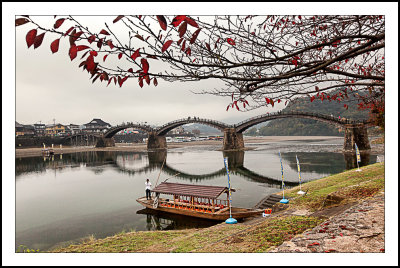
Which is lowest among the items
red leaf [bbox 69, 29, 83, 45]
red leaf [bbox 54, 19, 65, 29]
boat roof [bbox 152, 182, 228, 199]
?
boat roof [bbox 152, 182, 228, 199]

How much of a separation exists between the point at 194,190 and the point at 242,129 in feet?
135

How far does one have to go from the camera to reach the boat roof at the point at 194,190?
9.97 meters

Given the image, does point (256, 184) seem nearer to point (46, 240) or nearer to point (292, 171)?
point (292, 171)

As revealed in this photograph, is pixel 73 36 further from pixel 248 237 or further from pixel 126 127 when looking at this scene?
pixel 126 127

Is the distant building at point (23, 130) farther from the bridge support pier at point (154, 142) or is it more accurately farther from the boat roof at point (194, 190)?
the boat roof at point (194, 190)

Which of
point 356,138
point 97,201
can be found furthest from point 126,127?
point 356,138

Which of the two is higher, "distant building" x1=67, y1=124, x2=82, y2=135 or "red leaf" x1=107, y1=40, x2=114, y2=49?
"distant building" x1=67, y1=124, x2=82, y2=135

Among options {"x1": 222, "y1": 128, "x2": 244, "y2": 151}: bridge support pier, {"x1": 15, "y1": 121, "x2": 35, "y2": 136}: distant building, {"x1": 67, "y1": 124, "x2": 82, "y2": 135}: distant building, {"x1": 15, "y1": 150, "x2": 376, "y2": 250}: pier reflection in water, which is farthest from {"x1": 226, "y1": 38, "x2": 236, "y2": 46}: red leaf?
{"x1": 67, "y1": 124, "x2": 82, "y2": 135}: distant building

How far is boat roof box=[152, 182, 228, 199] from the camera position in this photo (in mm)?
9971

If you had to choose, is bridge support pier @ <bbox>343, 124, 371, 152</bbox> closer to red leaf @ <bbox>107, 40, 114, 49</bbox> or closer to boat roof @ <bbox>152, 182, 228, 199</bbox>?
boat roof @ <bbox>152, 182, 228, 199</bbox>

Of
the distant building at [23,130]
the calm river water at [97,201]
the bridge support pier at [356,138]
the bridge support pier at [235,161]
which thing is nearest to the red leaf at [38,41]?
the calm river water at [97,201]

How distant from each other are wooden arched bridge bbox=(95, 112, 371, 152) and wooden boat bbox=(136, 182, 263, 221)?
99.9ft

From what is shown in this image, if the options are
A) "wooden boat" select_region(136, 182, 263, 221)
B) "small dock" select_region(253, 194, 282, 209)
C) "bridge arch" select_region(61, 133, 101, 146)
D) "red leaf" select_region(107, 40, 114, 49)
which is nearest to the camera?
"red leaf" select_region(107, 40, 114, 49)

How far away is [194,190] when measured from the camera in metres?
10.7
